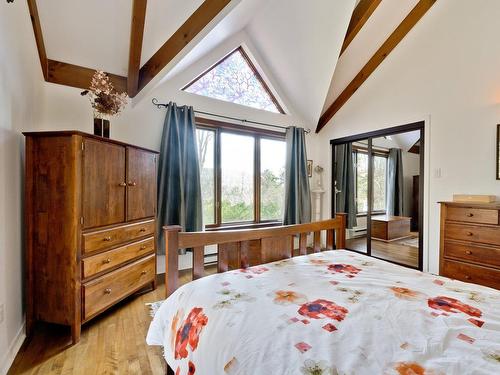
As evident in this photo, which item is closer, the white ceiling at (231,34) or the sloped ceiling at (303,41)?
the white ceiling at (231,34)

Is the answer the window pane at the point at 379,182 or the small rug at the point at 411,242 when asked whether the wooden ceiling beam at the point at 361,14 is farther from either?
the small rug at the point at 411,242

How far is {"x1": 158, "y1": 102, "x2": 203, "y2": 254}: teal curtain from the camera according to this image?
3.01 m

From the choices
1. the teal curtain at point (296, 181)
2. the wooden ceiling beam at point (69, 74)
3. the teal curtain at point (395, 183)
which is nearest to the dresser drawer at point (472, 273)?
the teal curtain at point (395, 183)

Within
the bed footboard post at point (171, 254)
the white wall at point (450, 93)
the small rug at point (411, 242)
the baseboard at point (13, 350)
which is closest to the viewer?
the bed footboard post at point (171, 254)

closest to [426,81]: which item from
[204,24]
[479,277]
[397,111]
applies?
[397,111]

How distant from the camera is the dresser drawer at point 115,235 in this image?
6.23 ft

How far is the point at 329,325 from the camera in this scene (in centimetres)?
87

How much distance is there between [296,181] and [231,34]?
2332 mm

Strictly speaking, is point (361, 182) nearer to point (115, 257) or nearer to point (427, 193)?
point (427, 193)

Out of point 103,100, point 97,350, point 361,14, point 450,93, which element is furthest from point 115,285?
point 450,93

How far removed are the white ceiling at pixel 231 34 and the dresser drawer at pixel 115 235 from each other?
5.02 ft

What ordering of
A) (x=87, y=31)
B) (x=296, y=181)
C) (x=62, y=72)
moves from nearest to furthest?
(x=87, y=31) → (x=62, y=72) → (x=296, y=181)

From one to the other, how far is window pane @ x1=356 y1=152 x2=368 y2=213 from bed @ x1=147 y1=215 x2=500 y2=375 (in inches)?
104

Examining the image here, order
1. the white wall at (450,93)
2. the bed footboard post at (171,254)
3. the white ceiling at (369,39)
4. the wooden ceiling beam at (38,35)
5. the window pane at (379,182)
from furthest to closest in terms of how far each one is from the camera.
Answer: the window pane at (379,182)
the white ceiling at (369,39)
the white wall at (450,93)
the wooden ceiling beam at (38,35)
the bed footboard post at (171,254)
